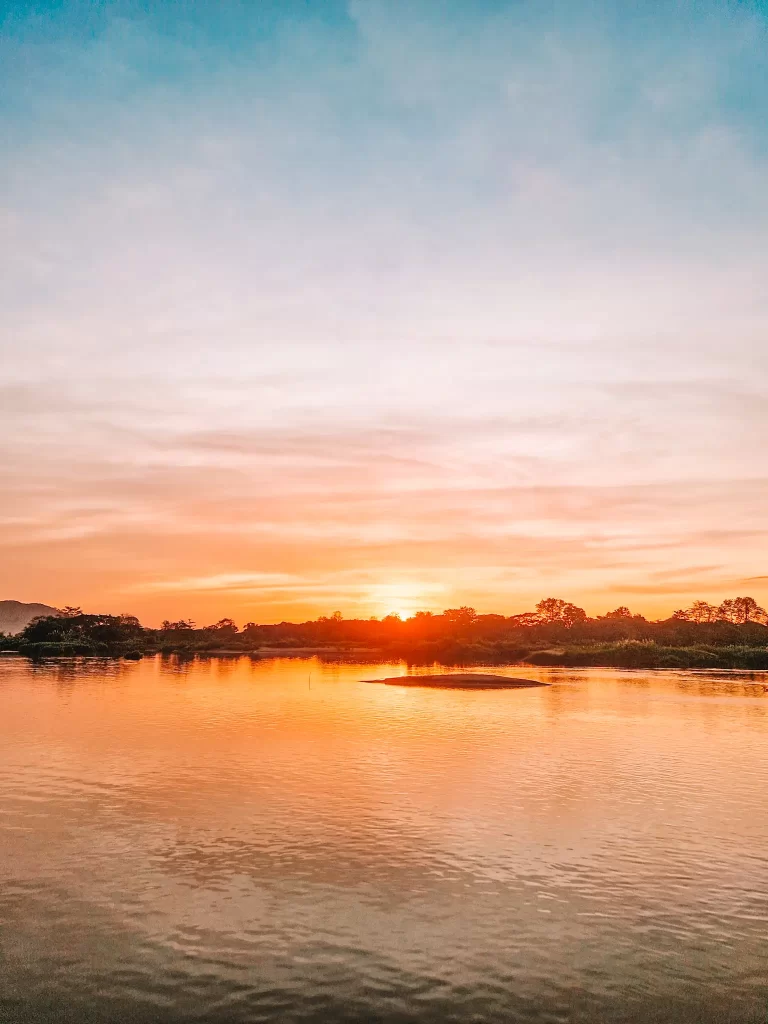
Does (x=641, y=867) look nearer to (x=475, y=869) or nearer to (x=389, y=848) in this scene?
(x=475, y=869)

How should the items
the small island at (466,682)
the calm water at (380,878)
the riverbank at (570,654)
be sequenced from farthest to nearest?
the riverbank at (570,654) → the small island at (466,682) → the calm water at (380,878)

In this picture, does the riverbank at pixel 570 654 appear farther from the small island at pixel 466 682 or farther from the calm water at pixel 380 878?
the calm water at pixel 380 878

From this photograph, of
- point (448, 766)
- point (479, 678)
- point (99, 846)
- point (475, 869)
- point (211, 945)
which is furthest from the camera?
point (479, 678)

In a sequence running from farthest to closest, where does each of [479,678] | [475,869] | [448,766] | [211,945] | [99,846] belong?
[479,678]
[448,766]
[99,846]
[475,869]
[211,945]

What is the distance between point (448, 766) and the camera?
34.5 metres

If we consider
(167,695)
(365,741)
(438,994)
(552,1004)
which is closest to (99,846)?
(438,994)

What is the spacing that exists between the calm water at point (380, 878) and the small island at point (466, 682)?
127 ft

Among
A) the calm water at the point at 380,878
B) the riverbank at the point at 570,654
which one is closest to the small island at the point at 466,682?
the calm water at the point at 380,878

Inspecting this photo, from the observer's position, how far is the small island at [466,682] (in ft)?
268

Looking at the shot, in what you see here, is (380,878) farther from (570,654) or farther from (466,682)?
(570,654)

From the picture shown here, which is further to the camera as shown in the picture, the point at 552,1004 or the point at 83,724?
the point at 83,724

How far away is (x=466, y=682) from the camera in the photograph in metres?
85.6

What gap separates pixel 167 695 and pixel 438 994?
58.8 metres

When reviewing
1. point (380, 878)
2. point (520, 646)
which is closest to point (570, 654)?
point (520, 646)
